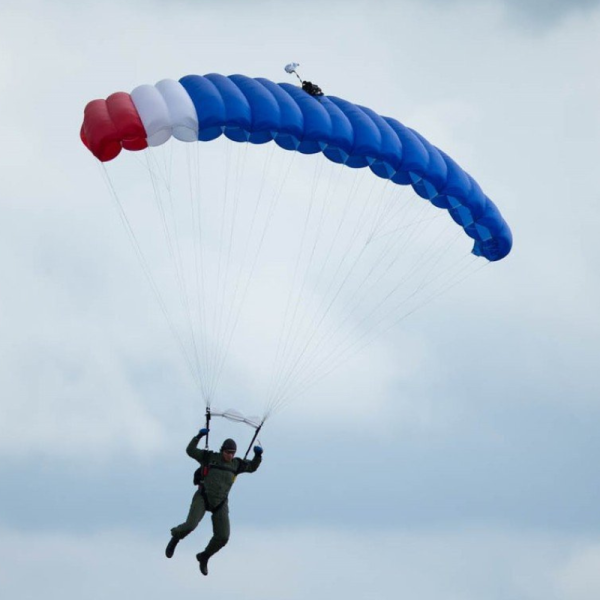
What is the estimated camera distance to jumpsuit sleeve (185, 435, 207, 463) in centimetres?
2681

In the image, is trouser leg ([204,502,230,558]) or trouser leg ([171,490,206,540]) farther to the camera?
trouser leg ([204,502,230,558])

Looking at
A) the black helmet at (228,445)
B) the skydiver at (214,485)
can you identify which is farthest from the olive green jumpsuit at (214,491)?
the black helmet at (228,445)

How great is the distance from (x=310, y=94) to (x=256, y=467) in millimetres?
6902

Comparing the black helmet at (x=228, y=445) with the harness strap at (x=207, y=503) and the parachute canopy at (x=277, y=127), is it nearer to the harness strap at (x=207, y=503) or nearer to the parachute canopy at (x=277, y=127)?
the harness strap at (x=207, y=503)

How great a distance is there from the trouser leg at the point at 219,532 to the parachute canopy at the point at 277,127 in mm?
6287

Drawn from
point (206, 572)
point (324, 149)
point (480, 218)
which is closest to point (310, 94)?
point (324, 149)

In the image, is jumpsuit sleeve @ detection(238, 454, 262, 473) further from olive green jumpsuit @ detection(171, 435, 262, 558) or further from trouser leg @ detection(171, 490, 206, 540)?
trouser leg @ detection(171, 490, 206, 540)

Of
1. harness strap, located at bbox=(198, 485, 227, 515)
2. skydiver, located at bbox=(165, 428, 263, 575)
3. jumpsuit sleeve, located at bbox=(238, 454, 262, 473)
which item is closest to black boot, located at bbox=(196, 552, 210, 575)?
skydiver, located at bbox=(165, 428, 263, 575)

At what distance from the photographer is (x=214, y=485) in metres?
27.0

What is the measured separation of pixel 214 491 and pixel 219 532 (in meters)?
0.71

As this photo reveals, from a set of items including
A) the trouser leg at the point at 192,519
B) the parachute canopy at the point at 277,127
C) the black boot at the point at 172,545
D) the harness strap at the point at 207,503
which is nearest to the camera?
the trouser leg at the point at 192,519

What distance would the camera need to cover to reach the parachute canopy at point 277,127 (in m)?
27.4

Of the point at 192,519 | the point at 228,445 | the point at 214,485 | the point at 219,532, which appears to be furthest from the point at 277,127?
the point at 219,532

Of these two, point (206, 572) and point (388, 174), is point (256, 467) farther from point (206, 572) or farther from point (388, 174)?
point (388, 174)
